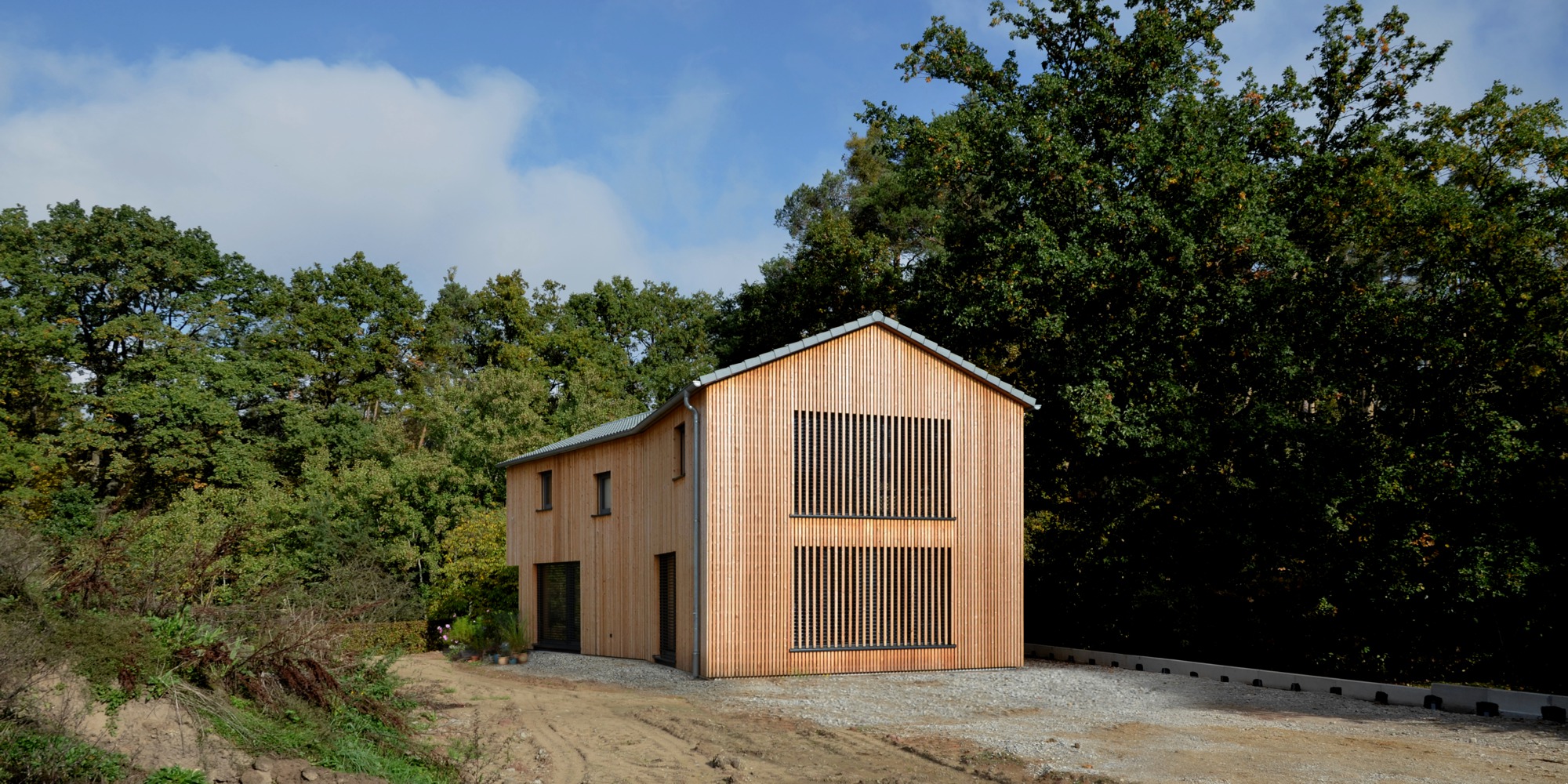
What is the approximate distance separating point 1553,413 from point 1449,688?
428 centimetres

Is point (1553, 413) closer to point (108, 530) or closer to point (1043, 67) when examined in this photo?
point (1043, 67)

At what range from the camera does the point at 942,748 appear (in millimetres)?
10211

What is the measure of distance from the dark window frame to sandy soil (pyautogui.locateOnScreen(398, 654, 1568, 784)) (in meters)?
7.72

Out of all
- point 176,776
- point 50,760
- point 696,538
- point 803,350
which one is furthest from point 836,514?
point 50,760

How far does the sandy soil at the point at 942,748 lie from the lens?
898 cm

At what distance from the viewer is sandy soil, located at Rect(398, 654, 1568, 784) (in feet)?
29.5

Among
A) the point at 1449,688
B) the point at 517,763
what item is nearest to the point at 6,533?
the point at 517,763

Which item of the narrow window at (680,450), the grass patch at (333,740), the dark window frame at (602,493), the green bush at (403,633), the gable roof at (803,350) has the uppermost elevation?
the gable roof at (803,350)

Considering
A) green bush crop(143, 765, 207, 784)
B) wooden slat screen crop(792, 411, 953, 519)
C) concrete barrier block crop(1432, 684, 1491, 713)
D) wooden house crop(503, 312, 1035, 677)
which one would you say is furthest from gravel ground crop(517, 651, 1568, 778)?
green bush crop(143, 765, 207, 784)

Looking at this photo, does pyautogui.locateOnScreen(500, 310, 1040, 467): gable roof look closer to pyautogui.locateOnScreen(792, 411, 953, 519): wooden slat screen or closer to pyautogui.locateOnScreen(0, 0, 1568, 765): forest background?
pyautogui.locateOnScreen(792, 411, 953, 519): wooden slat screen

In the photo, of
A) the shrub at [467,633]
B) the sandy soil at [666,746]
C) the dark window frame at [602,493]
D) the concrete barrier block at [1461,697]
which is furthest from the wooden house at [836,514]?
the concrete barrier block at [1461,697]

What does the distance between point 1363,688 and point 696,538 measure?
29.9ft

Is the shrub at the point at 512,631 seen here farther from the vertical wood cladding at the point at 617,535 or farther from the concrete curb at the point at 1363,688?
the concrete curb at the point at 1363,688

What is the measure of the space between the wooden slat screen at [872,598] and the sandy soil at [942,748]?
3387mm
